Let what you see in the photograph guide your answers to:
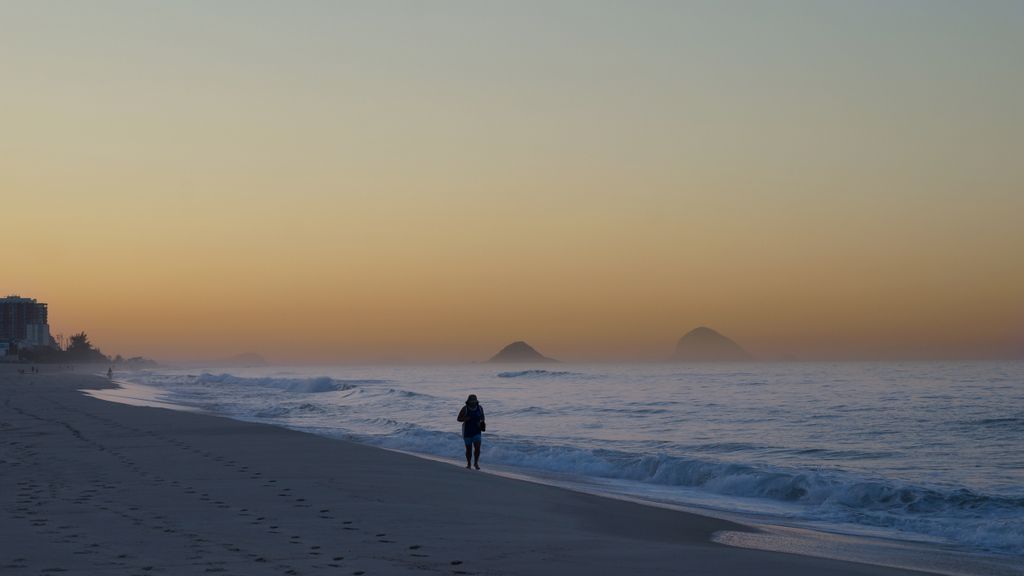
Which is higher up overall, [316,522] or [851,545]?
[316,522]

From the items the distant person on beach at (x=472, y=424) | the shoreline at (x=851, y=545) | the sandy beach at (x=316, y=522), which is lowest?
the shoreline at (x=851, y=545)

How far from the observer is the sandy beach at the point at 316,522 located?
8797mm

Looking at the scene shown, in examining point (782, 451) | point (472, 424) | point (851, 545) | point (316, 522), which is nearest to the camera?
point (316, 522)

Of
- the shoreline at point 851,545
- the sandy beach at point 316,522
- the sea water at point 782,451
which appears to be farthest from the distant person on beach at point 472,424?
the shoreline at point 851,545

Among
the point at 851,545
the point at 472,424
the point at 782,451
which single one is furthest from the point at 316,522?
the point at 782,451

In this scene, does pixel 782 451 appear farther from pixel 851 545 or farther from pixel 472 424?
pixel 851 545

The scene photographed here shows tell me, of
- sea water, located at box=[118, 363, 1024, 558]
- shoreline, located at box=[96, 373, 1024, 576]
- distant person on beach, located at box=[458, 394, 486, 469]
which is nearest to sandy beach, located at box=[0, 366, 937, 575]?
shoreline, located at box=[96, 373, 1024, 576]

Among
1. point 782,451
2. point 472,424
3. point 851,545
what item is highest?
point 472,424

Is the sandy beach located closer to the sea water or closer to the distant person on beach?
the distant person on beach

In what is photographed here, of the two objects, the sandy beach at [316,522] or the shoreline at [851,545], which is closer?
the sandy beach at [316,522]

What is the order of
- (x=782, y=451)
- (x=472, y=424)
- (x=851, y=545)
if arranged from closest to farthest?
(x=851, y=545) → (x=472, y=424) → (x=782, y=451)

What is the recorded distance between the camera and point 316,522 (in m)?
11.0

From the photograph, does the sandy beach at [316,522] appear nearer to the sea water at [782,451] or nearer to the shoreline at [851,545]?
the shoreline at [851,545]

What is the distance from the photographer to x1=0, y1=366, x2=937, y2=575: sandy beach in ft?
28.9
